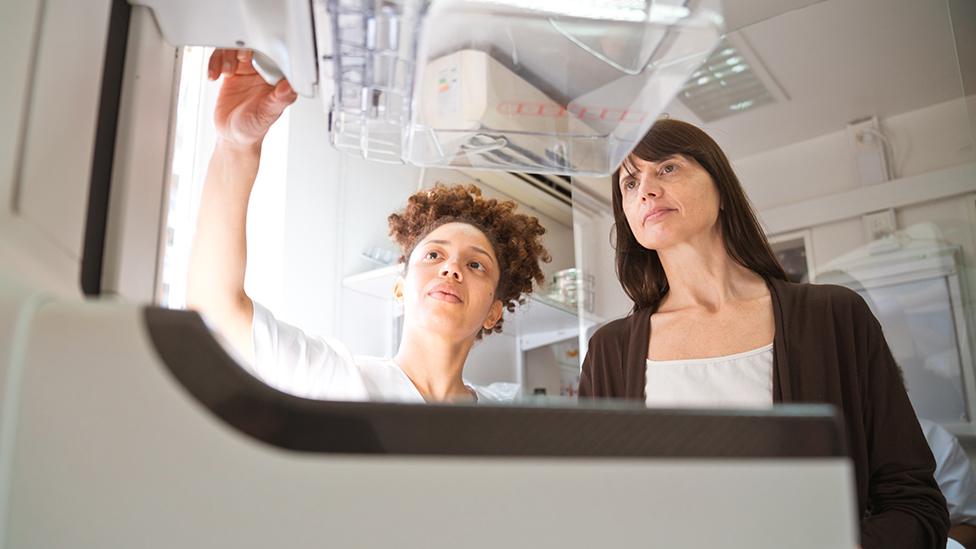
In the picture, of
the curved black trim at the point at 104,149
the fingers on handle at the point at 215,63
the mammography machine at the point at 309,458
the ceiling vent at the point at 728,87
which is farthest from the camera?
the ceiling vent at the point at 728,87

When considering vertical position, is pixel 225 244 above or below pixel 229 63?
below

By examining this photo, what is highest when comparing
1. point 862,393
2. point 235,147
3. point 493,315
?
point 235,147

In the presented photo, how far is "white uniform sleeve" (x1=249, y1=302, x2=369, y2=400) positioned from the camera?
4.18 ft

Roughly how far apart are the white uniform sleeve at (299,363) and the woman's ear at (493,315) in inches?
15.9

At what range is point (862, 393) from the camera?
3.93ft

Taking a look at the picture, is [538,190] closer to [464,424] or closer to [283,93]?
[283,93]

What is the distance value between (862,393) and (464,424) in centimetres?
99

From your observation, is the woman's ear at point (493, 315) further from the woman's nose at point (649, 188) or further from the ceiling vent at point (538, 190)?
the ceiling vent at point (538, 190)

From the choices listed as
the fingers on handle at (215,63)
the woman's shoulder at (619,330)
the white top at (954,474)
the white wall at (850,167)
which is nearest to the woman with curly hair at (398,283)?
the fingers on handle at (215,63)

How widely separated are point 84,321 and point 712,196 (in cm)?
125

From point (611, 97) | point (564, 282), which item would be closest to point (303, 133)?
point (564, 282)

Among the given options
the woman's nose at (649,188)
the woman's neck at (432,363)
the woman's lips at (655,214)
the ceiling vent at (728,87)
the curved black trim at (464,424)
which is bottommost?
the curved black trim at (464,424)

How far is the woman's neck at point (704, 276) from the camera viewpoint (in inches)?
55.7

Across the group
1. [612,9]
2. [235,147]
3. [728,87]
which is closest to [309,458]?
[612,9]
